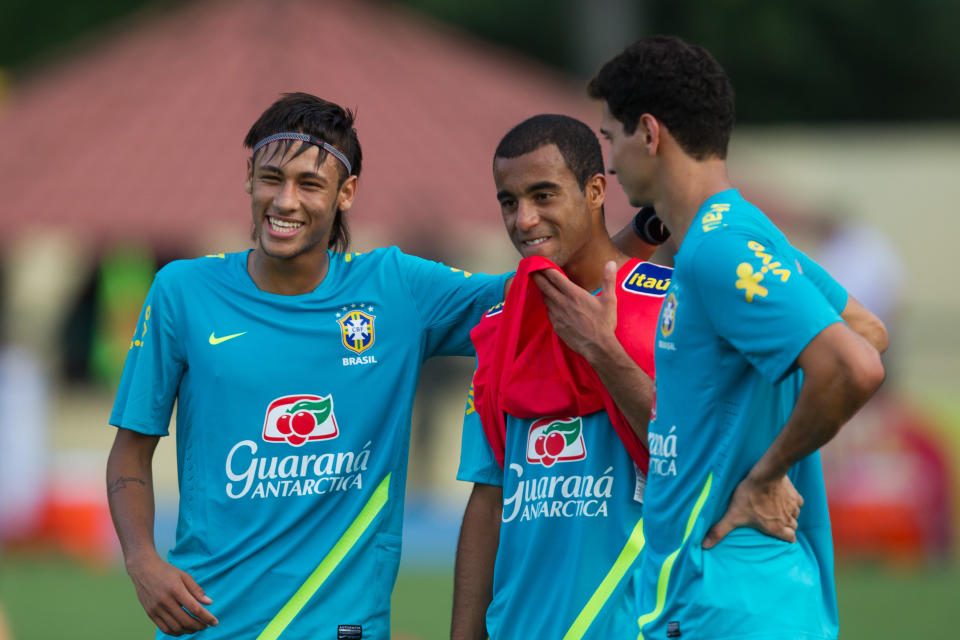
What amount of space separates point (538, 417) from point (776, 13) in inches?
1070

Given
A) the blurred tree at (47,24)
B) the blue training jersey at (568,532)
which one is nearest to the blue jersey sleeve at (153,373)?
the blue training jersey at (568,532)

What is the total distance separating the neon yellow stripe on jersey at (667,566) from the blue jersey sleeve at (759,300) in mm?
329

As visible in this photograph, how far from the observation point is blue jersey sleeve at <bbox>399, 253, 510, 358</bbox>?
159 inches

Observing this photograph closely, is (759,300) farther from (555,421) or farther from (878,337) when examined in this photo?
(555,421)

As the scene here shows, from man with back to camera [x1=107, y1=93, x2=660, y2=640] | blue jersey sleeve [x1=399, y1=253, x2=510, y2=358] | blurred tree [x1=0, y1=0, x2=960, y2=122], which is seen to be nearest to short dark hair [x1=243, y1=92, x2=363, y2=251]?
man with back to camera [x1=107, y1=93, x2=660, y2=640]

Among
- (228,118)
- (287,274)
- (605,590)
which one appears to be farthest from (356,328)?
(228,118)

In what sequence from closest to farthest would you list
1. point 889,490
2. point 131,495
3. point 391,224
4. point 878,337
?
point 878,337 → point 131,495 → point 889,490 → point 391,224

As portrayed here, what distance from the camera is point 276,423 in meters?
3.81

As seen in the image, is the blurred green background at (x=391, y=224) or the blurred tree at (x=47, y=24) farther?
the blurred tree at (x=47, y=24)

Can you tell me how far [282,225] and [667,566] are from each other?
56.4 inches

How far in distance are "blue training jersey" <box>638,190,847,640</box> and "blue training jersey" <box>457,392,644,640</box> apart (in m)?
0.34

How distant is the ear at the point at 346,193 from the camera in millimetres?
3988

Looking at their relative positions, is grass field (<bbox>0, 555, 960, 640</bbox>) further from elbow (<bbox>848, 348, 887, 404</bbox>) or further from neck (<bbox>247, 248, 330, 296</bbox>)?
elbow (<bbox>848, 348, 887, 404</bbox>)

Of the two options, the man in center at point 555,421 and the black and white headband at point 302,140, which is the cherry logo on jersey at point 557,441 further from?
the black and white headband at point 302,140
